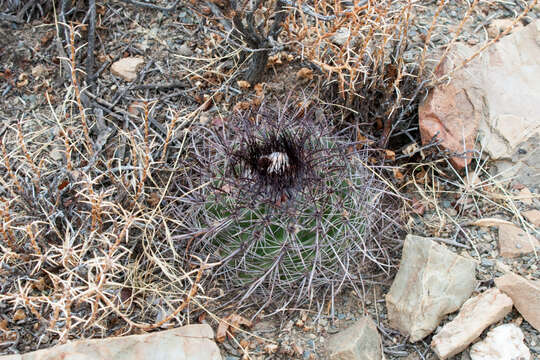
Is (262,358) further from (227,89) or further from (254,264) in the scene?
(227,89)

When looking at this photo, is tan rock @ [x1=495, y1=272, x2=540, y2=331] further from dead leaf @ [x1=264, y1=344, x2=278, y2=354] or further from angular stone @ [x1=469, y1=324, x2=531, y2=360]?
dead leaf @ [x1=264, y1=344, x2=278, y2=354]

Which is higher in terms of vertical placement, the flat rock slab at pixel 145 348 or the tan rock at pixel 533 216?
the tan rock at pixel 533 216

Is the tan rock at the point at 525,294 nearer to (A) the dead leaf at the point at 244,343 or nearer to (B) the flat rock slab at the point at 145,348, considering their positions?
(A) the dead leaf at the point at 244,343

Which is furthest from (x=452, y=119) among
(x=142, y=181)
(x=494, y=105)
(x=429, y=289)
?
(x=142, y=181)

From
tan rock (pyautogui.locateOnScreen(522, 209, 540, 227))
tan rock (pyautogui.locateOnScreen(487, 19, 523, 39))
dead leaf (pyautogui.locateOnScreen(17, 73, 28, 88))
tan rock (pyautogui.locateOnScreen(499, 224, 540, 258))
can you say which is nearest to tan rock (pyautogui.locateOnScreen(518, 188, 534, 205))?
tan rock (pyautogui.locateOnScreen(522, 209, 540, 227))

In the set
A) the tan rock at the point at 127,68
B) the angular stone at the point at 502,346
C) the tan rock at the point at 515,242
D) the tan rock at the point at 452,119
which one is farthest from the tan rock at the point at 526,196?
the tan rock at the point at 127,68

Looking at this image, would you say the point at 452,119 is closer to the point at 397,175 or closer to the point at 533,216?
the point at 397,175
